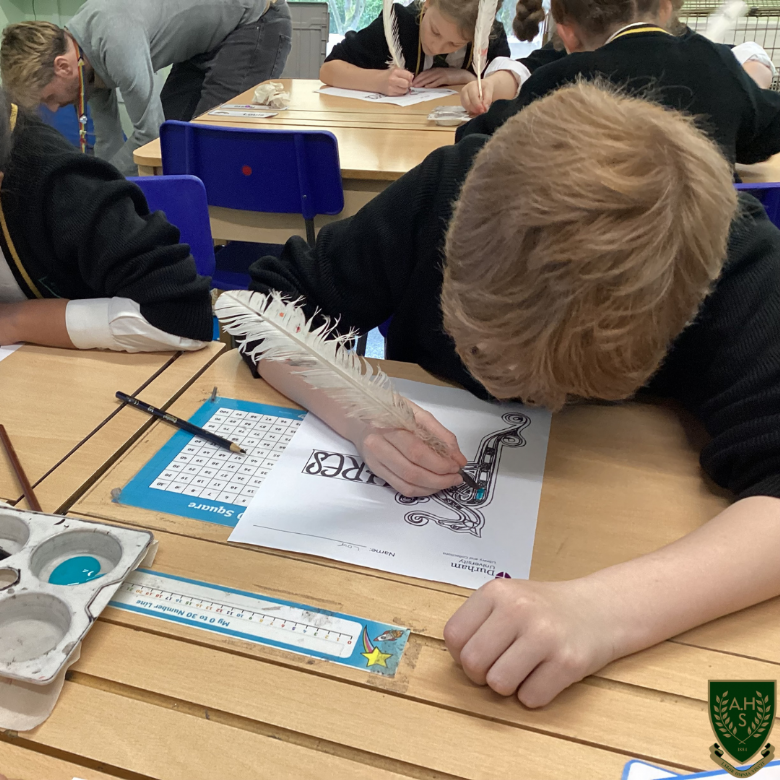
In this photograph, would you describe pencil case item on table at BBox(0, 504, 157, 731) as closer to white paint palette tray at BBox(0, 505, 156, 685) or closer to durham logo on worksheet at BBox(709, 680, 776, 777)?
white paint palette tray at BBox(0, 505, 156, 685)

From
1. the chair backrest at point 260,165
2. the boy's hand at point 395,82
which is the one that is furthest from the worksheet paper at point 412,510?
the boy's hand at point 395,82

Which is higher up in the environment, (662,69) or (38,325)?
(662,69)

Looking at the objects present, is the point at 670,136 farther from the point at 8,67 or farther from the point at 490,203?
the point at 8,67

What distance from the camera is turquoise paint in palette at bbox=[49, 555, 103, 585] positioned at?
0.66 meters

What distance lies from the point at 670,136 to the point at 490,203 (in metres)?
0.17

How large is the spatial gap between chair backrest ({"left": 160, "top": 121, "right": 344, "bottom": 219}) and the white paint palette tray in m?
1.41

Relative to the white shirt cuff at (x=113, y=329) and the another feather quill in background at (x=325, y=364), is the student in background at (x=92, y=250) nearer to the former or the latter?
the white shirt cuff at (x=113, y=329)

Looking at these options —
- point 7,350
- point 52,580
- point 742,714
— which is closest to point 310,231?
point 7,350

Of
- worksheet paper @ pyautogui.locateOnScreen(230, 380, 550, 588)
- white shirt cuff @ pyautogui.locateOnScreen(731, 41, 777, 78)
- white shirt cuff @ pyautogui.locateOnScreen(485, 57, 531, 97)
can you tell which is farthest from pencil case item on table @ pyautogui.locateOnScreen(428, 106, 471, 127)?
worksheet paper @ pyautogui.locateOnScreen(230, 380, 550, 588)

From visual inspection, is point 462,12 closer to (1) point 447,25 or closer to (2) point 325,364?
(1) point 447,25

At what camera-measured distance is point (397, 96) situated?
2.87 meters

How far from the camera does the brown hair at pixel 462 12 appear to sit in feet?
8.89

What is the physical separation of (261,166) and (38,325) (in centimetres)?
102

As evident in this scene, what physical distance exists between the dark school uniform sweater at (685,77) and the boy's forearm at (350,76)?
1351 millimetres
